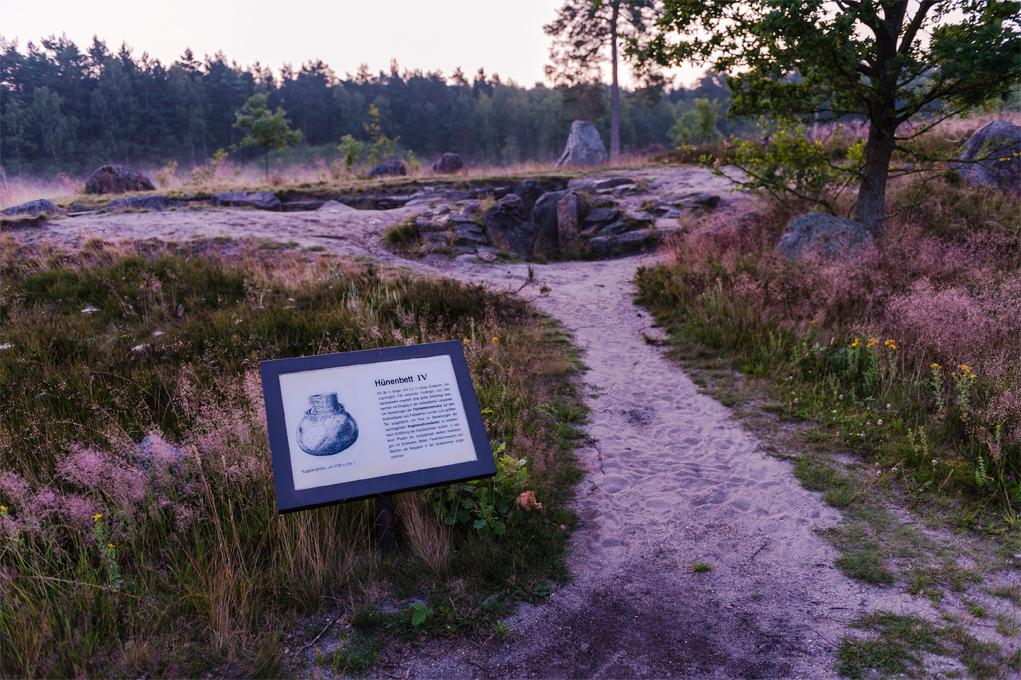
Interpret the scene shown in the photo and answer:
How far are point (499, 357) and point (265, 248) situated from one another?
672 centimetres

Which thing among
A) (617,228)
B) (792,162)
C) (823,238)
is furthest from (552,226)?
(823,238)

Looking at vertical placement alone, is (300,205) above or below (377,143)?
below

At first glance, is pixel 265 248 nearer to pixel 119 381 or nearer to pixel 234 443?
pixel 119 381

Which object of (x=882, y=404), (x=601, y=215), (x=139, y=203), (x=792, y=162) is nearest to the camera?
(x=882, y=404)

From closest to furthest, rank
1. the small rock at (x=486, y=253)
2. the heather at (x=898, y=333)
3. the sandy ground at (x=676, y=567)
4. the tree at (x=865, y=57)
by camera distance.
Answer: the sandy ground at (x=676, y=567), the heather at (x=898, y=333), the tree at (x=865, y=57), the small rock at (x=486, y=253)

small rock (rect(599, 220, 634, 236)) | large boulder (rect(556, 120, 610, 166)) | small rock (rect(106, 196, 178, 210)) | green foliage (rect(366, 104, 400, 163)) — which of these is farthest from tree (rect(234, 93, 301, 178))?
small rock (rect(599, 220, 634, 236))

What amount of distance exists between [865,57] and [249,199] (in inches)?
555

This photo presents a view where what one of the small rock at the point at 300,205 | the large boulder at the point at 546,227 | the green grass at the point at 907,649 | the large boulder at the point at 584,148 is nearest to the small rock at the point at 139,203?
the small rock at the point at 300,205

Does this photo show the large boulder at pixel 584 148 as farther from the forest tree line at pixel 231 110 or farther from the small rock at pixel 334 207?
the small rock at pixel 334 207

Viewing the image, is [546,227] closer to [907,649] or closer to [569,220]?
[569,220]

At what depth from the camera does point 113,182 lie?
19.0 m

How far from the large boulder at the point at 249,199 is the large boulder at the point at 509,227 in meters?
6.20

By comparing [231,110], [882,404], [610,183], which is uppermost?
[231,110]

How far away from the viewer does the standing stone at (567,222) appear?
46.7 feet
